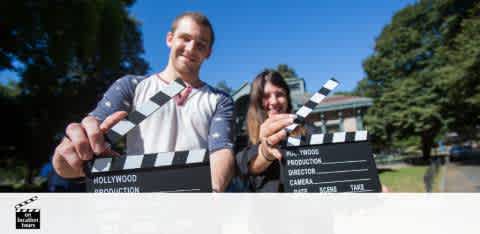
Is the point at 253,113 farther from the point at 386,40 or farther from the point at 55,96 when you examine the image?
the point at 386,40

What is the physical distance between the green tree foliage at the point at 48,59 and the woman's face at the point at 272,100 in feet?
15.2

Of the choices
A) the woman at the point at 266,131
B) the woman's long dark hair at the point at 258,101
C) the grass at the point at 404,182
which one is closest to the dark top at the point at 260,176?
the woman at the point at 266,131

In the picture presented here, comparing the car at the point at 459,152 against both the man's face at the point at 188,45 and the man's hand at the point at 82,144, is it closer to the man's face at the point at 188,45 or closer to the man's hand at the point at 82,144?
the man's face at the point at 188,45

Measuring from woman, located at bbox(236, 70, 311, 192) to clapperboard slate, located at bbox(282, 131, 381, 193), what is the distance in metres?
0.08

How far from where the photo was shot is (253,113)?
68.9 inches

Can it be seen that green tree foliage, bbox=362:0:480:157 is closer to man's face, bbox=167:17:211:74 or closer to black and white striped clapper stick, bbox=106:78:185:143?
man's face, bbox=167:17:211:74

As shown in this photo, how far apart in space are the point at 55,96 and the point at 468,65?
12.3 metres

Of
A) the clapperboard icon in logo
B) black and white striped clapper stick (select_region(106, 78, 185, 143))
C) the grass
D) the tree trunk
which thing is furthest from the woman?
the tree trunk

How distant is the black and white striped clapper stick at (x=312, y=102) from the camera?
61.1 inches

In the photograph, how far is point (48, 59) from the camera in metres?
6.16

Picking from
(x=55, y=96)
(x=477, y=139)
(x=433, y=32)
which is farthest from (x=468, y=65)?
(x=55, y=96)

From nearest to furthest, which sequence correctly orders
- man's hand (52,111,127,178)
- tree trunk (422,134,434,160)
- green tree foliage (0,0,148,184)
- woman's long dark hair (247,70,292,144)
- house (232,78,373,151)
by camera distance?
man's hand (52,111,127,178)
woman's long dark hair (247,70,292,144)
house (232,78,373,151)
green tree foliage (0,0,148,184)
tree trunk (422,134,434,160)

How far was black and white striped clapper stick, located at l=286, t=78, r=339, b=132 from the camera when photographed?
1553 millimetres

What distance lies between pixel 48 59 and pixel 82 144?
6121 millimetres
